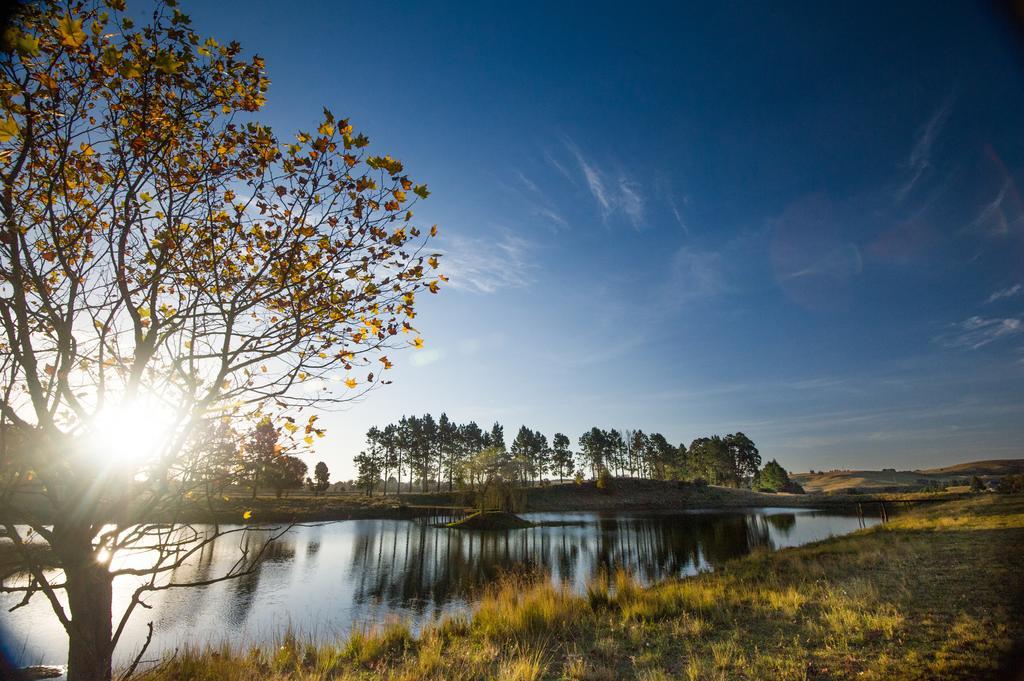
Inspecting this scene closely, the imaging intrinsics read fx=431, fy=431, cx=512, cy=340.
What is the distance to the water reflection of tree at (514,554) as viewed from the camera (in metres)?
18.4

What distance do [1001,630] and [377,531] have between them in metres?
38.9

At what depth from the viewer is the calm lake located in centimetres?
1264

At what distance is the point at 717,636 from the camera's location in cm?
823

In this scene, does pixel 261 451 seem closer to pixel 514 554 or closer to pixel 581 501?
pixel 514 554

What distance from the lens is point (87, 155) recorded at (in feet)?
12.3

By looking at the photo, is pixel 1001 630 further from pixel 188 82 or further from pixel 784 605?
pixel 188 82

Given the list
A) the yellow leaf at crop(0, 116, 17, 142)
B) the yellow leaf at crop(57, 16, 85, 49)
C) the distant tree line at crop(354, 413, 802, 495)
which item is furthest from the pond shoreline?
the yellow leaf at crop(57, 16, 85, 49)

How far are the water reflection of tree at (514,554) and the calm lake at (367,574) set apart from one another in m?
0.07

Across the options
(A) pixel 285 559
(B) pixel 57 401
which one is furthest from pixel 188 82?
(A) pixel 285 559

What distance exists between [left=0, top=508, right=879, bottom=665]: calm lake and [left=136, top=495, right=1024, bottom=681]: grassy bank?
288cm

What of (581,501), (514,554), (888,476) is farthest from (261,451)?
(888,476)

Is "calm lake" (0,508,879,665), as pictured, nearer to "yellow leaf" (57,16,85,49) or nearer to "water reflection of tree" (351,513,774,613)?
"water reflection of tree" (351,513,774,613)

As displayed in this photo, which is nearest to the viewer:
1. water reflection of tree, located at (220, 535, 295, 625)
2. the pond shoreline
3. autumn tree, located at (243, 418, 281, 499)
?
autumn tree, located at (243, 418, 281, 499)

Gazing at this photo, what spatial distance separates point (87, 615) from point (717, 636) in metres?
9.39
